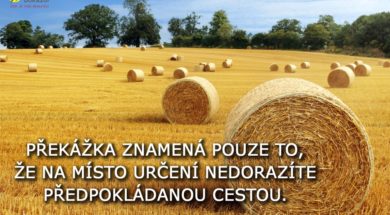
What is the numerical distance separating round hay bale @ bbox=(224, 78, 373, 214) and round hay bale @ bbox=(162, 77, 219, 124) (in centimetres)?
623

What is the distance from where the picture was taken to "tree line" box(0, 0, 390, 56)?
77875 millimetres

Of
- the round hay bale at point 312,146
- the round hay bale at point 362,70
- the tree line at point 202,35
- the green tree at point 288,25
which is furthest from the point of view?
the green tree at point 288,25

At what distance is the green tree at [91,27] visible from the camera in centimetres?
8531

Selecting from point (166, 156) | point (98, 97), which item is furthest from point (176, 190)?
point (98, 97)

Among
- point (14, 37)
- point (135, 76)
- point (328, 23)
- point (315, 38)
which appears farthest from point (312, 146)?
point (328, 23)

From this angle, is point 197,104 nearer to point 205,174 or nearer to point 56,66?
point 205,174

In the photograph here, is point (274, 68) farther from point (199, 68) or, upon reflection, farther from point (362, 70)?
point (362, 70)

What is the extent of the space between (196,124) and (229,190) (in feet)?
20.6

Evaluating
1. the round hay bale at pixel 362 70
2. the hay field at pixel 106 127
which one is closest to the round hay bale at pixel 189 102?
the hay field at pixel 106 127

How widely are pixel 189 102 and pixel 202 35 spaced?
7636 cm

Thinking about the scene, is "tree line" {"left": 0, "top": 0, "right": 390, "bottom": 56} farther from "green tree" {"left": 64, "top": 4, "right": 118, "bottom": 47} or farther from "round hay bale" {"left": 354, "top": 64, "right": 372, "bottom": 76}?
"round hay bale" {"left": 354, "top": 64, "right": 372, "bottom": 76}

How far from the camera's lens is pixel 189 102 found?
12781 millimetres

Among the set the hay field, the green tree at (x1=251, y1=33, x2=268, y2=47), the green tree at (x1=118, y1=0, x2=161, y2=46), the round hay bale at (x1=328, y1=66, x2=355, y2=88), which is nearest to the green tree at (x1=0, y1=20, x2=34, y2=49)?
the green tree at (x1=118, y1=0, x2=161, y2=46)

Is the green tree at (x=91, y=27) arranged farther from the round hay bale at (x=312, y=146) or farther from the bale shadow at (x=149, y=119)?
the round hay bale at (x=312, y=146)
